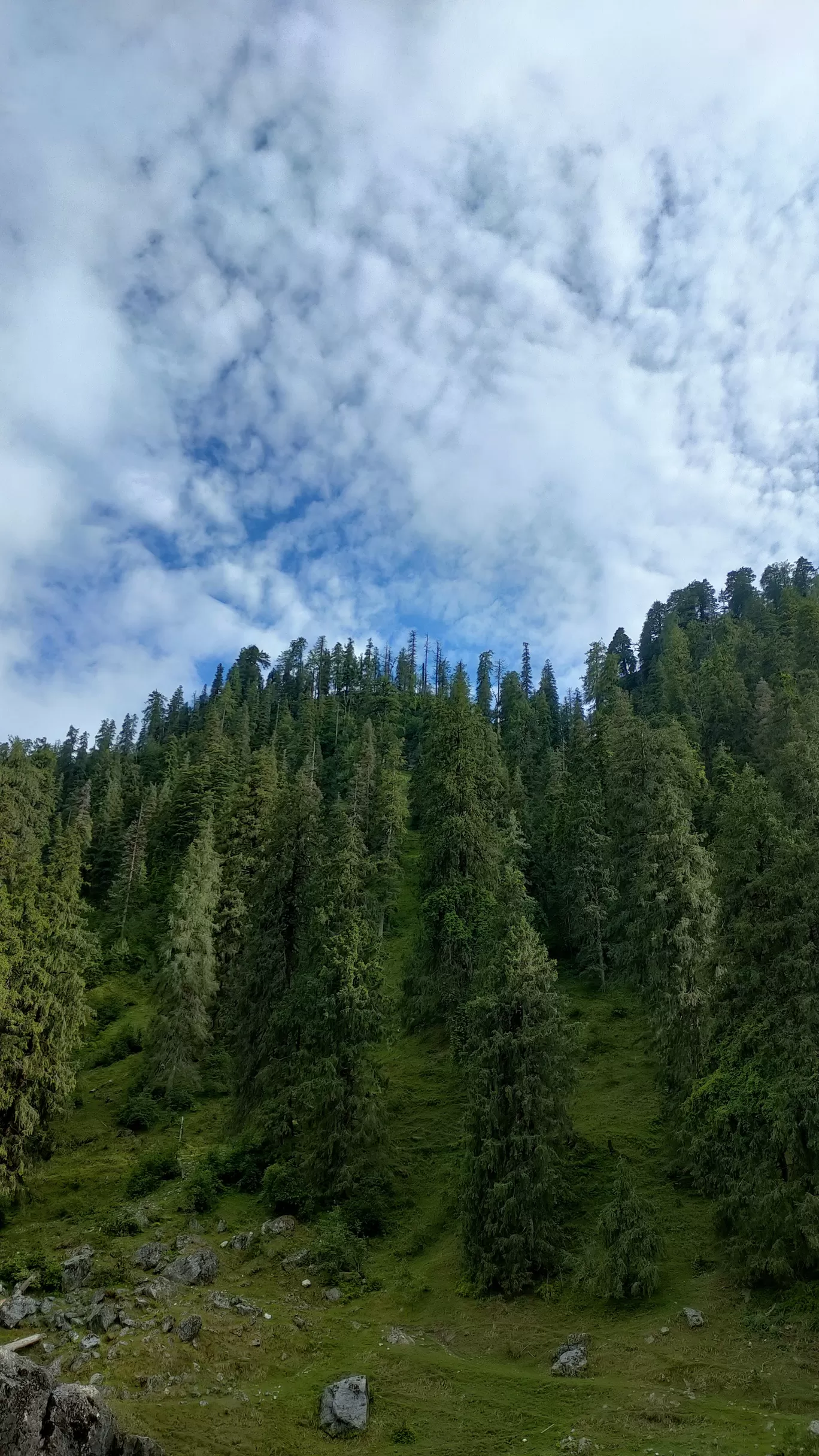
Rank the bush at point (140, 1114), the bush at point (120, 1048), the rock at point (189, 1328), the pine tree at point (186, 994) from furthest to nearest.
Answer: the bush at point (120, 1048)
the pine tree at point (186, 994)
the bush at point (140, 1114)
the rock at point (189, 1328)

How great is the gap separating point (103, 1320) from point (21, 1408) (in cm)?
971

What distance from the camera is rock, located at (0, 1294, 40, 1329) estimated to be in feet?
70.4

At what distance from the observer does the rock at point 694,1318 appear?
63.4 ft

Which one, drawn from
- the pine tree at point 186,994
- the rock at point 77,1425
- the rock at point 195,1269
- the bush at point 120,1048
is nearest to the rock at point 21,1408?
the rock at point 77,1425

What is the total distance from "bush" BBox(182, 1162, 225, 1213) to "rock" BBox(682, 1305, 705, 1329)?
1753cm

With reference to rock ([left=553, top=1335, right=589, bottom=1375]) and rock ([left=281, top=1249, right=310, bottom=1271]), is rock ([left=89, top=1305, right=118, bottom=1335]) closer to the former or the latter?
rock ([left=281, top=1249, right=310, bottom=1271])

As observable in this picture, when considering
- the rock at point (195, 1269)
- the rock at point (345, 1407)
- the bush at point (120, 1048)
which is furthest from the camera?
the bush at point (120, 1048)

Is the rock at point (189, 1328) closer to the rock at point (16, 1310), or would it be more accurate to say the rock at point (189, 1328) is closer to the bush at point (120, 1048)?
the rock at point (16, 1310)

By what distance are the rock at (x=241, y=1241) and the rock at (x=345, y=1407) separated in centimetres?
977

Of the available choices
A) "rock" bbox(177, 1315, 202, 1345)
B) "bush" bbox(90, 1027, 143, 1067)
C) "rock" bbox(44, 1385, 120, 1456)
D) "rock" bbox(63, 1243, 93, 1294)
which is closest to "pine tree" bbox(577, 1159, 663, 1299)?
"rock" bbox(177, 1315, 202, 1345)

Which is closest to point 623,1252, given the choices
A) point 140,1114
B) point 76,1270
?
point 76,1270

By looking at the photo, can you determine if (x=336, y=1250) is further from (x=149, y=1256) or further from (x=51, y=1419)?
(x=51, y=1419)

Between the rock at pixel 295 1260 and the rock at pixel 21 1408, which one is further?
the rock at pixel 295 1260

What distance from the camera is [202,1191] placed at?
2962cm
